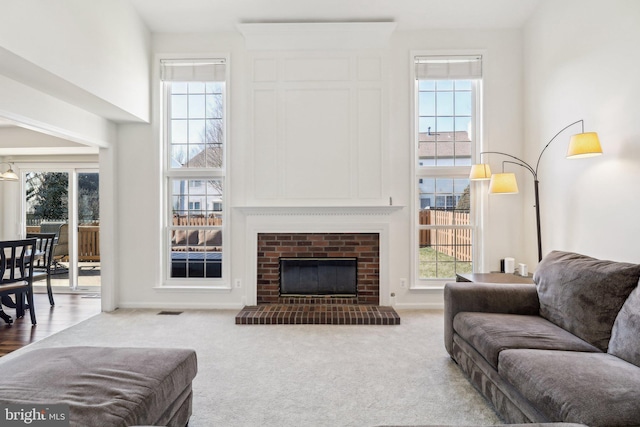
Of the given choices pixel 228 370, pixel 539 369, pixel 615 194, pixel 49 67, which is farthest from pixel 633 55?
pixel 49 67

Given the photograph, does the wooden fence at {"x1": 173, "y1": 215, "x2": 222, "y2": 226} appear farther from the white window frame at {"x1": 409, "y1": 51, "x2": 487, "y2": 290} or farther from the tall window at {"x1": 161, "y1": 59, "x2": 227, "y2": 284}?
the white window frame at {"x1": 409, "y1": 51, "x2": 487, "y2": 290}

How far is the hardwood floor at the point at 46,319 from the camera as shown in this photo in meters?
3.32

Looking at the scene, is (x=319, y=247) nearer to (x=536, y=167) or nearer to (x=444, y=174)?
(x=444, y=174)

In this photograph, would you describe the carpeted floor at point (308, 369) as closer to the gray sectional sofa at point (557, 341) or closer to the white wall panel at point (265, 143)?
the gray sectional sofa at point (557, 341)

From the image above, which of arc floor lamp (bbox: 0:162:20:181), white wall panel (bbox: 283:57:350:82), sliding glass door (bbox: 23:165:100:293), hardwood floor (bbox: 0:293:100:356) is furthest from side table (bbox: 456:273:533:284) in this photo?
arc floor lamp (bbox: 0:162:20:181)

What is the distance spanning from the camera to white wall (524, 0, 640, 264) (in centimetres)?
265

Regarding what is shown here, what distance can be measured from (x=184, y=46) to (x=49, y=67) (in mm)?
1933

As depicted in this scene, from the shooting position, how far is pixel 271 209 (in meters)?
4.15

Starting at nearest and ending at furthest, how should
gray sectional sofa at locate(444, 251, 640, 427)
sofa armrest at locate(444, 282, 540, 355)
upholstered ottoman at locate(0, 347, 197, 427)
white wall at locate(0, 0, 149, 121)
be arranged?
upholstered ottoman at locate(0, 347, 197, 427) < gray sectional sofa at locate(444, 251, 640, 427) < white wall at locate(0, 0, 149, 121) < sofa armrest at locate(444, 282, 540, 355)

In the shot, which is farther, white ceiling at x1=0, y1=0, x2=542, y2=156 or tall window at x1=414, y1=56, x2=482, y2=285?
tall window at x1=414, y1=56, x2=482, y2=285

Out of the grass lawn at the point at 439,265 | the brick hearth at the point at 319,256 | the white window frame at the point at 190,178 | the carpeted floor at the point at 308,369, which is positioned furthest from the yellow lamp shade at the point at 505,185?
the white window frame at the point at 190,178

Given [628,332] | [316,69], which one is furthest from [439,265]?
[316,69]

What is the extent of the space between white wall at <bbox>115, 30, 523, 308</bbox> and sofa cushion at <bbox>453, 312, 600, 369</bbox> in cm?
179

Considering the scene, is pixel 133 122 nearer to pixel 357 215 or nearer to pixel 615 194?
pixel 357 215
